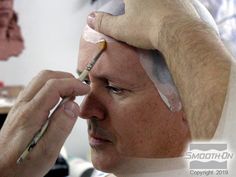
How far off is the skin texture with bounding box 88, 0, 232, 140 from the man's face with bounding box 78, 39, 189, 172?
0.35 ft

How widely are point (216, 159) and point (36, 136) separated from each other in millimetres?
394

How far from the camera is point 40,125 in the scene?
2.97ft

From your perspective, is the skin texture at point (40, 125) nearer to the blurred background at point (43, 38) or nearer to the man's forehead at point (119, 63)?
the man's forehead at point (119, 63)

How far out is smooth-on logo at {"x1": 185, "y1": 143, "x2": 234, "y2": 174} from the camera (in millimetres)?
688

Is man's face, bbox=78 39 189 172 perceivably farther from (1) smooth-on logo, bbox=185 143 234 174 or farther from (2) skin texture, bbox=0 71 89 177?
(1) smooth-on logo, bbox=185 143 234 174

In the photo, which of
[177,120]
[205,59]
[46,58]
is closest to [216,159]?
[205,59]

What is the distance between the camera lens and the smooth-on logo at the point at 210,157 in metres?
0.69

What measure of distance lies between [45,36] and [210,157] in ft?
6.19

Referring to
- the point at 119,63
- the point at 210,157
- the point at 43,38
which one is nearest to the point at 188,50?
the point at 210,157

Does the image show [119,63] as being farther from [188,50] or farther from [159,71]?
[188,50]

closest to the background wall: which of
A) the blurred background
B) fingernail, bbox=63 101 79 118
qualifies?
the blurred background

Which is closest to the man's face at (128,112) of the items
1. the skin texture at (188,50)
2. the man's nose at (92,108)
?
the man's nose at (92,108)

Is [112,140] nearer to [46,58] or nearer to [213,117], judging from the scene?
[213,117]

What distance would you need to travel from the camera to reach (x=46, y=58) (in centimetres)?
250
